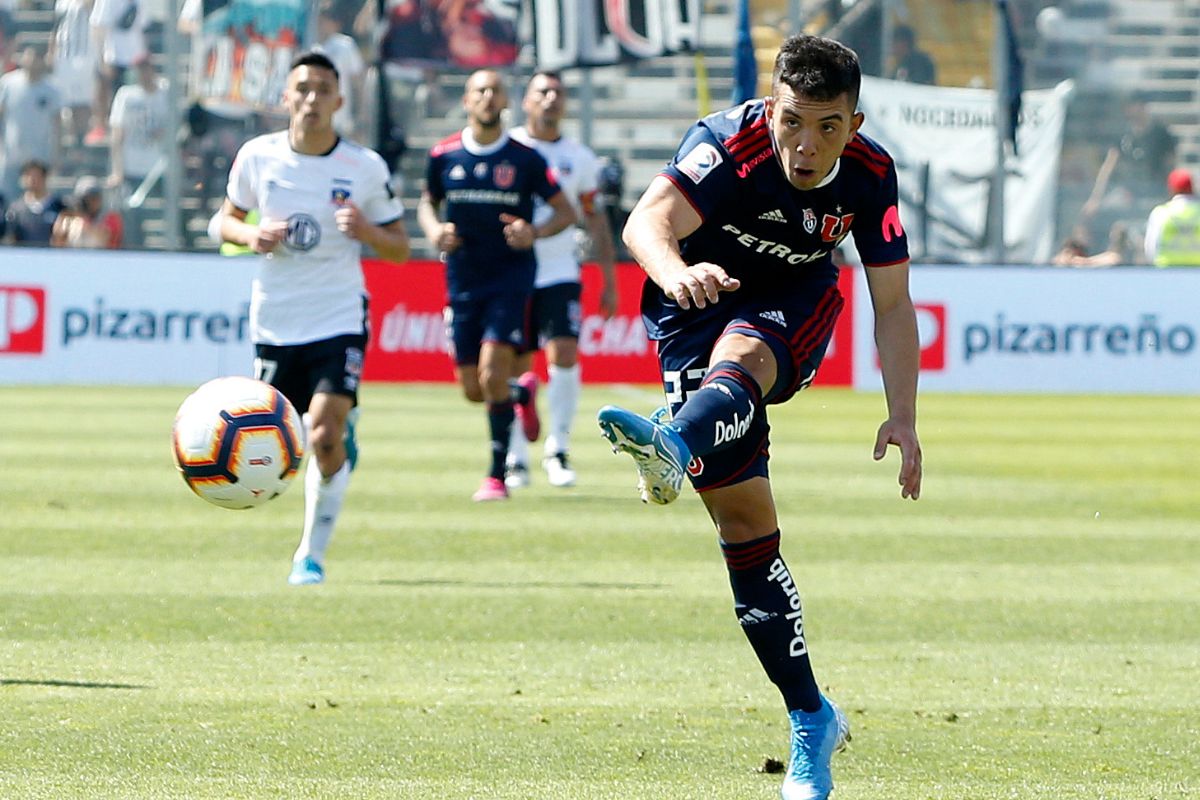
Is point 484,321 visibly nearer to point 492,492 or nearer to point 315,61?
point 492,492

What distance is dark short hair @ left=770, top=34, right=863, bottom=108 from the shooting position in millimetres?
5461

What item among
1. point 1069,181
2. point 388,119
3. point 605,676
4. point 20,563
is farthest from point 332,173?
point 1069,181

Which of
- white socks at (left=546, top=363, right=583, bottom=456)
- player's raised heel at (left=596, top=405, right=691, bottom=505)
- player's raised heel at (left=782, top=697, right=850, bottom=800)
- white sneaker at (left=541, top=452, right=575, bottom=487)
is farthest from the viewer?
white socks at (left=546, top=363, right=583, bottom=456)

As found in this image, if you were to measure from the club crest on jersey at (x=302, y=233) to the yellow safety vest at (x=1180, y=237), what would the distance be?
1711 cm

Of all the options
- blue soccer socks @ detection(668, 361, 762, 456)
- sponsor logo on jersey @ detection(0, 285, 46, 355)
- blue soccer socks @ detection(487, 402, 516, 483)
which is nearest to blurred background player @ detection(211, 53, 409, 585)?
blue soccer socks @ detection(487, 402, 516, 483)

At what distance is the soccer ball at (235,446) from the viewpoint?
7961 millimetres

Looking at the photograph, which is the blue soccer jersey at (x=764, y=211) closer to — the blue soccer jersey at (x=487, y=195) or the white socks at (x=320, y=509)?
the white socks at (x=320, y=509)

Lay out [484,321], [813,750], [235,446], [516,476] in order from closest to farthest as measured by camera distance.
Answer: [813,750] < [235,446] < [484,321] < [516,476]

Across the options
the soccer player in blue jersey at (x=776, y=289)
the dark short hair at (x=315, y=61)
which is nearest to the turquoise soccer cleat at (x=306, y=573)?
the dark short hair at (x=315, y=61)

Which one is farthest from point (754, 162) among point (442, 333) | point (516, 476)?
point (442, 333)

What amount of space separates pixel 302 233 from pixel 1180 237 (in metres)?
17.4

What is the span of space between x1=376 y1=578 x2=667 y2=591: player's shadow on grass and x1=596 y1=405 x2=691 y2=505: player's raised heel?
4880 mm

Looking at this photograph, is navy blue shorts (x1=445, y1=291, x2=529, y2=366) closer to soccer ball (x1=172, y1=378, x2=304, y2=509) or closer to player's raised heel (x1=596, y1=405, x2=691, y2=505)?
soccer ball (x1=172, y1=378, x2=304, y2=509)

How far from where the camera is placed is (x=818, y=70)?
5.46 metres
